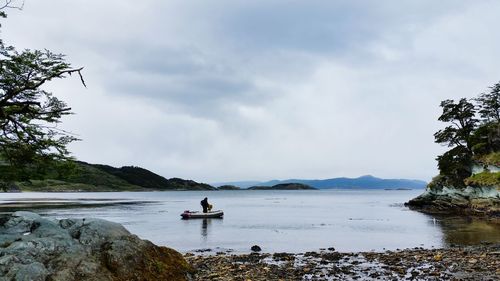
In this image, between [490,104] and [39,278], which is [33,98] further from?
[490,104]

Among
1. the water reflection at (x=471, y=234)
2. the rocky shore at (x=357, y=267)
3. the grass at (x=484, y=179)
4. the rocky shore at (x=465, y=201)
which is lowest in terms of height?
the water reflection at (x=471, y=234)

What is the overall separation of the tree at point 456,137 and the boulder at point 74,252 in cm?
7803

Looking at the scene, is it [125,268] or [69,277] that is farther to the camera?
[125,268]

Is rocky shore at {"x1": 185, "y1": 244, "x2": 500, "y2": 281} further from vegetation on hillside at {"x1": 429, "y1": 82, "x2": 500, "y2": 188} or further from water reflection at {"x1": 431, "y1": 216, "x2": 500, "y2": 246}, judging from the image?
vegetation on hillside at {"x1": 429, "y1": 82, "x2": 500, "y2": 188}

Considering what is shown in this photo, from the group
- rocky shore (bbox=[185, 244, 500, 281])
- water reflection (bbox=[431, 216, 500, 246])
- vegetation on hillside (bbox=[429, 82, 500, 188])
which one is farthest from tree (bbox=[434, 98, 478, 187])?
rocky shore (bbox=[185, 244, 500, 281])

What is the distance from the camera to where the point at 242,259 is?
28.6 m

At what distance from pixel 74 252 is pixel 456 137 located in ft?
282

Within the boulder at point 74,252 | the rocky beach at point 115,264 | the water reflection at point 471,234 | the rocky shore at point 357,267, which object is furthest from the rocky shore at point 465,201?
the boulder at point 74,252

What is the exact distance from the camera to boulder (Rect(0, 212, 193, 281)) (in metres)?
13.3

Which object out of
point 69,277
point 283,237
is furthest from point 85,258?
point 283,237

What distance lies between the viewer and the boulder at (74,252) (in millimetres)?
13320

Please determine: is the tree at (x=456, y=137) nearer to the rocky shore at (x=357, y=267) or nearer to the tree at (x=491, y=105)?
the tree at (x=491, y=105)

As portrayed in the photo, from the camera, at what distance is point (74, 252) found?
1453cm

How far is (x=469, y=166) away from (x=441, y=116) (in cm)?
1228
